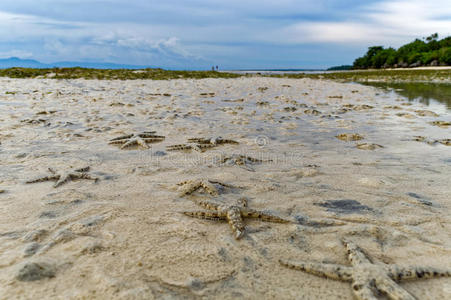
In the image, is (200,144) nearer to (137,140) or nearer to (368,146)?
(137,140)

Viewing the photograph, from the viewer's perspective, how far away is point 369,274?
7.16ft

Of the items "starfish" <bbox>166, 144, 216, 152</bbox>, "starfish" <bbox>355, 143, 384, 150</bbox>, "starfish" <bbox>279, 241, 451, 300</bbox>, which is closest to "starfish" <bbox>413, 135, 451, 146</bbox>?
"starfish" <bbox>355, 143, 384, 150</bbox>

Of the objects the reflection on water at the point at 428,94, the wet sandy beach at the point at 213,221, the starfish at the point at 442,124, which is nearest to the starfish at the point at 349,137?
the wet sandy beach at the point at 213,221

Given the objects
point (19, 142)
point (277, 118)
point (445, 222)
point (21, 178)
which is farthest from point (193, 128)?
point (445, 222)

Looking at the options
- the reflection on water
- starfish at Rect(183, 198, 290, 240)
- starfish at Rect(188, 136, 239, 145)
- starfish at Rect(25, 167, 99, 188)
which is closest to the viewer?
starfish at Rect(183, 198, 290, 240)

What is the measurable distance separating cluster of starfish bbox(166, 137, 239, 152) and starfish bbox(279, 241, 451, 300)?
3703 millimetres

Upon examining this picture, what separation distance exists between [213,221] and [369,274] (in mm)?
1513

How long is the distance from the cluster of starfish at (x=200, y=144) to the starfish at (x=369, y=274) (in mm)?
3703

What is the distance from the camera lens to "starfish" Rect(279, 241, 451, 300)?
2.03 metres

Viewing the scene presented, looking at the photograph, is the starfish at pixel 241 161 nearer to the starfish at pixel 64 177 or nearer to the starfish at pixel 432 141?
the starfish at pixel 64 177

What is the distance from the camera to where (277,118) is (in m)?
9.59

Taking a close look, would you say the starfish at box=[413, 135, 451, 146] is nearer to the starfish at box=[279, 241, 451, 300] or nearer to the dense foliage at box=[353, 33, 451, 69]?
the starfish at box=[279, 241, 451, 300]

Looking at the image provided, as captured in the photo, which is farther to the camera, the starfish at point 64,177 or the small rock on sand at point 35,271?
the starfish at point 64,177

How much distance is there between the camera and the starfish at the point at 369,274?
6.66ft
